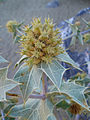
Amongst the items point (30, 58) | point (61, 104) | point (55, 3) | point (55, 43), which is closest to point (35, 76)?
point (30, 58)

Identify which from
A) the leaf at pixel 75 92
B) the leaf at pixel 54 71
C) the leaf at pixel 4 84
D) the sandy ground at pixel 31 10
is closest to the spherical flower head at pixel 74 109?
the leaf at pixel 75 92

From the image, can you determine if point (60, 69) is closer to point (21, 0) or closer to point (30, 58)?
point (30, 58)

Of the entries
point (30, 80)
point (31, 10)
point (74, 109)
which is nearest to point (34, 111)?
point (30, 80)

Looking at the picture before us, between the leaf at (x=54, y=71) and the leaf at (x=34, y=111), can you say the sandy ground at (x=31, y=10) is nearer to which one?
the leaf at (x=34, y=111)

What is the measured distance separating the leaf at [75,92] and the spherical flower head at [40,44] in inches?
9.4

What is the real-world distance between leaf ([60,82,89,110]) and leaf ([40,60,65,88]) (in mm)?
171

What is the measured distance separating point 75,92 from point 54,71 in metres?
0.24

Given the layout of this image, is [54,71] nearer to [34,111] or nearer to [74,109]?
[34,111]

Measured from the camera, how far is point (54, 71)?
0.67 metres

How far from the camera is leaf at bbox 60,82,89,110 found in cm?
76

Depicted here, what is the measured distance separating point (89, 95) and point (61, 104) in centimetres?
30

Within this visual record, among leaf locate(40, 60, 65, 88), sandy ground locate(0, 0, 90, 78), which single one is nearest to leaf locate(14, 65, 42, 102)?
leaf locate(40, 60, 65, 88)

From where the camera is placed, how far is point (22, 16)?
3.93 metres

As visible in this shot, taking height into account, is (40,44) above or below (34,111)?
above
